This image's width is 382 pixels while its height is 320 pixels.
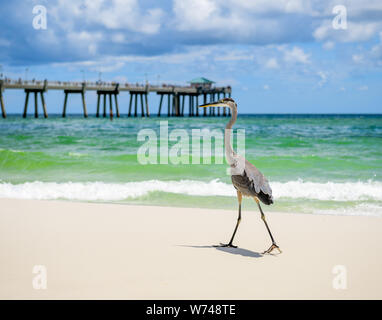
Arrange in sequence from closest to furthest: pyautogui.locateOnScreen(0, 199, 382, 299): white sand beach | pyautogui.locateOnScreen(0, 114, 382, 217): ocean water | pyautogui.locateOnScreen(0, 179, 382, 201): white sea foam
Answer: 1. pyautogui.locateOnScreen(0, 199, 382, 299): white sand beach
2. pyautogui.locateOnScreen(0, 114, 382, 217): ocean water
3. pyautogui.locateOnScreen(0, 179, 382, 201): white sea foam

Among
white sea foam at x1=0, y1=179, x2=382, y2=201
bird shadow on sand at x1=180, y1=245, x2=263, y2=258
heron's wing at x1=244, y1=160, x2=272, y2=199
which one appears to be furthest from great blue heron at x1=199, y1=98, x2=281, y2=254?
white sea foam at x1=0, y1=179, x2=382, y2=201

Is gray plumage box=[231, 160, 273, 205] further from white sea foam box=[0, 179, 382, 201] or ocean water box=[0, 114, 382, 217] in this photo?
white sea foam box=[0, 179, 382, 201]

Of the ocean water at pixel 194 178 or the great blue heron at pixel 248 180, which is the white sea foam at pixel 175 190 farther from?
the great blue heron at pixel 248 180

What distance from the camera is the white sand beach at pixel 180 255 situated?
3.75 m

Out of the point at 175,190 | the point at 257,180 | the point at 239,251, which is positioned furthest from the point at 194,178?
the point at 257,180

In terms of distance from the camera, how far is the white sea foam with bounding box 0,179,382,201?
29.5 feet

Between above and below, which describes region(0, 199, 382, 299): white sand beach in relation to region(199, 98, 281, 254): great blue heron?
below

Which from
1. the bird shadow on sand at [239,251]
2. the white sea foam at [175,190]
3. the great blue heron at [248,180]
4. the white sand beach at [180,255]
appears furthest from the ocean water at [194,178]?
the great blue heron at [248,180]

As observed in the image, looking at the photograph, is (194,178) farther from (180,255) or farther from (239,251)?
(180,255)

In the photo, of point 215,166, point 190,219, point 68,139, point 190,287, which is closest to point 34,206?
point 190,219

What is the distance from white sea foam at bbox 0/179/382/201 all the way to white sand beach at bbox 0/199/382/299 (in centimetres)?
201

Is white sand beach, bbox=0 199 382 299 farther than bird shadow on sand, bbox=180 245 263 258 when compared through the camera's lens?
No

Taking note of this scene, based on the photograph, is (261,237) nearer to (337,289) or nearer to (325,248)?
(325,248)

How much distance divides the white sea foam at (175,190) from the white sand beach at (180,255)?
6.59 feet
